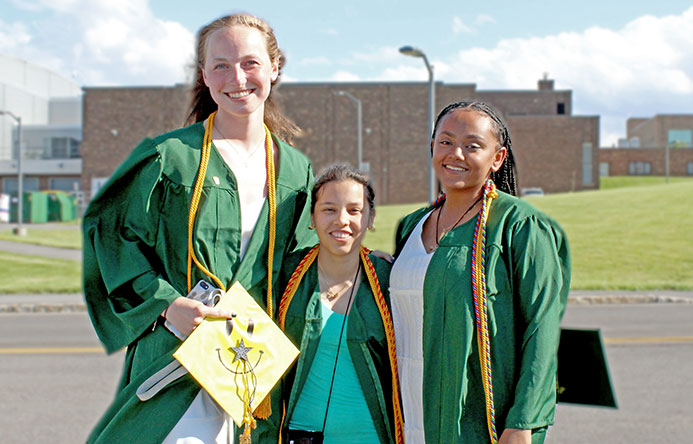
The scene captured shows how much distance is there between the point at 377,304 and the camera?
281 cm

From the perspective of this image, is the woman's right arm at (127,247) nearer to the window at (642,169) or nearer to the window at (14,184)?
the window at (14,184)

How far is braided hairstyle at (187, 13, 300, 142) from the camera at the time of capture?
280 centimetres

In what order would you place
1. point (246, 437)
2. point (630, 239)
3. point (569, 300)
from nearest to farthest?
point (246, 437) → point (569, 300) → point (630, 239)

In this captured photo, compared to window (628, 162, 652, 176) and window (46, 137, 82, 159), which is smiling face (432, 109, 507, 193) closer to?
window (46, 137, 82, 159)

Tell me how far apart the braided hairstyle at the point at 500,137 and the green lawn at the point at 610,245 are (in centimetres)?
1233

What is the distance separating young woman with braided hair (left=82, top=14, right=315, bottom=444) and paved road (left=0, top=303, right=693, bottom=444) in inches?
129

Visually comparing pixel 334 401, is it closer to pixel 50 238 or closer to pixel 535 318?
pixel 535 318

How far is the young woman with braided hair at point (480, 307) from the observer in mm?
2359

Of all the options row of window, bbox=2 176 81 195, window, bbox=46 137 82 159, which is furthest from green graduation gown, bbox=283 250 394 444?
window, bbox=46 137 82 159

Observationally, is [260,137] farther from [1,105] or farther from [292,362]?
[1,105]

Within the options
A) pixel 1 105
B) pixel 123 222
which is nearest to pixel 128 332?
pixel 123 222

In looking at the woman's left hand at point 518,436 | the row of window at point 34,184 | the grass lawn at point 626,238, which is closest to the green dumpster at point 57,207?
the row of window at point 34,184

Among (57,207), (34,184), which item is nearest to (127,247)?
(57,207)

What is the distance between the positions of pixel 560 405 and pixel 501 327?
4.20 m
